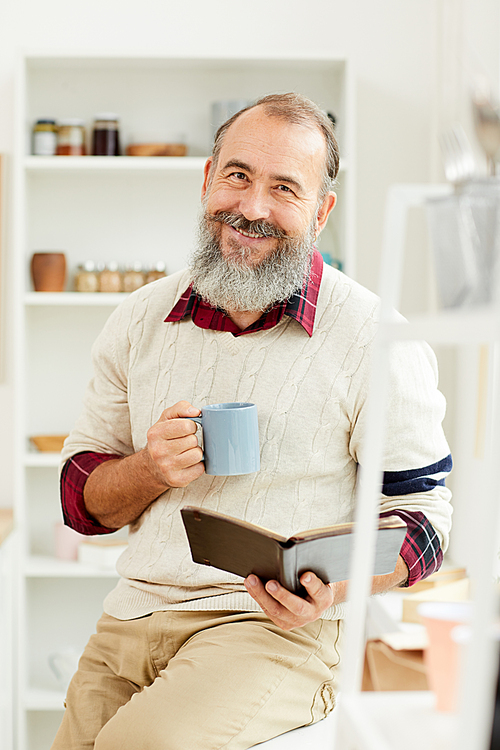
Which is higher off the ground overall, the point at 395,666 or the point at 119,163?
the point at 119,163

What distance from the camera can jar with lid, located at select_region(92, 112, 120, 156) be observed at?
8.56 feet

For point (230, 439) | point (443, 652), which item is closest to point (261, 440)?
point (230, 439)

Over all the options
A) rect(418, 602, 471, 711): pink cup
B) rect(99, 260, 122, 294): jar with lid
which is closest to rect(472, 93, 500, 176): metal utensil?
rect(418, 602, 471, 711): pink cup

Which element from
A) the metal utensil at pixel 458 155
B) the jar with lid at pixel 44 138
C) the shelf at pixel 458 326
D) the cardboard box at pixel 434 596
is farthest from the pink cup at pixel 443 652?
the jar with lid at pixel 44 138

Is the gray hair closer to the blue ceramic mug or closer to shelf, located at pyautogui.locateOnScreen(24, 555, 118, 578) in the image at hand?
the blue ceramic mug

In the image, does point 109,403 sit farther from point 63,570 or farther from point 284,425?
point 63,570

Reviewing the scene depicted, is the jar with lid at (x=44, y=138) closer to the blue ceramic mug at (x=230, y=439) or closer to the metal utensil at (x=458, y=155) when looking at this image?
the blue ceramic mug at (x=230, y=439)

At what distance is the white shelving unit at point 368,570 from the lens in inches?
19.5

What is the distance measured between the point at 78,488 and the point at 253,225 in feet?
1.99

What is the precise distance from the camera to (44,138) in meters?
2.60

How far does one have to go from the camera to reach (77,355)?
9.10 feet

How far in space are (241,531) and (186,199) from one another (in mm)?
1963

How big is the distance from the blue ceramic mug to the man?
31mm

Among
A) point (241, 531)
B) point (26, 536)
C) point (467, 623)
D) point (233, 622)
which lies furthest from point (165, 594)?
point (26, 536)
